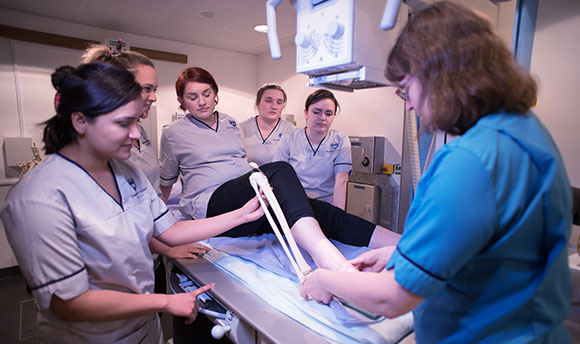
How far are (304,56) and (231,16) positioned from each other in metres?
2.43

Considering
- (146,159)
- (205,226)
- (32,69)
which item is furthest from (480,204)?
(32,69)

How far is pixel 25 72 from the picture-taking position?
2.98 m

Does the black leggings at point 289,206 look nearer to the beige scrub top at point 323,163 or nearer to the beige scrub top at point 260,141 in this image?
the beige scrub top at point 323,163

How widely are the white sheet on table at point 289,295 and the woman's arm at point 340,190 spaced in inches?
33.7

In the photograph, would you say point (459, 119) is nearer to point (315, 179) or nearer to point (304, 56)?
point (304, 56)

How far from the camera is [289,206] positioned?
1294mm

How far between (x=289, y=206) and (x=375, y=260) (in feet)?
1.41

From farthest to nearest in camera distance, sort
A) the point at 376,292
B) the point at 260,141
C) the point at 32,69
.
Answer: the point at 32,69
the point at 260,141
the point at 376,292

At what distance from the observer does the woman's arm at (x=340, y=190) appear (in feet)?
7.47

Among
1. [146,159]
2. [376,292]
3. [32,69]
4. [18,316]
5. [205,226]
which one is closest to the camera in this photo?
[376,292]

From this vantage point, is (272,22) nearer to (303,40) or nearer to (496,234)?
(303,40)

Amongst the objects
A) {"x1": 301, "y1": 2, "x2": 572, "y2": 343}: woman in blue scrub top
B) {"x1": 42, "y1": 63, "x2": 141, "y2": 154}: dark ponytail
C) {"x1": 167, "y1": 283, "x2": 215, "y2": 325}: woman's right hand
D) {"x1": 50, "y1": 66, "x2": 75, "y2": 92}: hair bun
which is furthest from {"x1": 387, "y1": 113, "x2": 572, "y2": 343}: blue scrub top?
{"x1": 50, "y1": 66, "x2": 75, "y2": 92}: hair bun

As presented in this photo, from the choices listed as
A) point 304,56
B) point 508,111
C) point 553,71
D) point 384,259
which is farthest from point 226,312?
point 553,71

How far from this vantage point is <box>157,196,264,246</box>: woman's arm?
1129 millimetres
